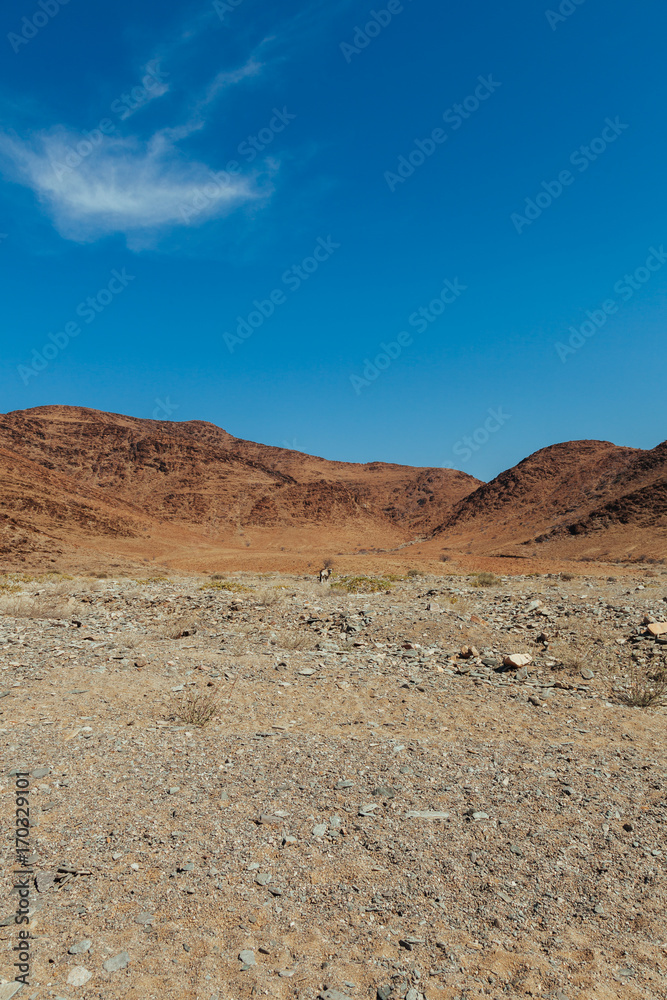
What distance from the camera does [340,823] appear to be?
4520 mm

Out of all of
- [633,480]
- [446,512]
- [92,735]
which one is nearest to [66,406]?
[446,512]

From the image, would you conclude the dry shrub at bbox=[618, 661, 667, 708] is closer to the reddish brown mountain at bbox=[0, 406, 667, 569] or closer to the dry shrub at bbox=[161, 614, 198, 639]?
the dry shrub at bbox=[161, 614, 198, 639]

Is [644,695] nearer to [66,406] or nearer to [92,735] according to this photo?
[92,735]

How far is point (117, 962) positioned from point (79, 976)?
0.67 feet

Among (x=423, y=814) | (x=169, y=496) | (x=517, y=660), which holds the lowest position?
(x=423, y=814)

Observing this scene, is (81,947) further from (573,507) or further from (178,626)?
(573,507)

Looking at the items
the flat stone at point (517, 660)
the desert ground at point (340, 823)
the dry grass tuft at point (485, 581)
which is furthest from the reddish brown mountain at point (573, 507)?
the desert ground at point (340, 823)

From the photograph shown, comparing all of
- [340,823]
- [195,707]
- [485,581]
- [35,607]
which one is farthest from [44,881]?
[485,581]

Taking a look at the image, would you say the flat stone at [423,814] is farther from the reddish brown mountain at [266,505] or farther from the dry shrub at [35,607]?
the reddish brown mountain at [266,505]

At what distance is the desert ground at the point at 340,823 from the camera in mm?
3088

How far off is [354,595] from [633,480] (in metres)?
54.5

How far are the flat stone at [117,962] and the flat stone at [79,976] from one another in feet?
0.31

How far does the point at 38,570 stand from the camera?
106 ft

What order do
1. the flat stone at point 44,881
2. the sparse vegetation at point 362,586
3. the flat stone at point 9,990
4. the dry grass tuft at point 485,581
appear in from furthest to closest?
1. the dry grass tuft at point 485,581
2. the sparse vegetation at point 362,586
3. the flat stone at point 44,881
4. the flat stone at point 9,990
